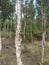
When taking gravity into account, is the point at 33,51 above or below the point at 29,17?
below

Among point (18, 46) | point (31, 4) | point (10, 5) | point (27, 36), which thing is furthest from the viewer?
point (27, 36)

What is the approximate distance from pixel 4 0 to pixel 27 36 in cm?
1354

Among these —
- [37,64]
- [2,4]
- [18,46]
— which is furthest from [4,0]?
[18,46]

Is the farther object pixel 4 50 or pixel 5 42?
pixel 5 42

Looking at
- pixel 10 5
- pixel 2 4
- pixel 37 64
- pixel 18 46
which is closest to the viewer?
pixel 18 46

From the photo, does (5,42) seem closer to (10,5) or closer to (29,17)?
(29,17)

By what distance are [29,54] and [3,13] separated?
5842 mm

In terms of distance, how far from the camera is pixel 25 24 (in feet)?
109

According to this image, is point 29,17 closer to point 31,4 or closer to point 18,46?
point 31,4

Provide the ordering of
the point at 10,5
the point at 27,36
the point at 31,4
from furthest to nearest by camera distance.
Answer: the point at 27,36 < the point at 31,4 < the point at 10,5

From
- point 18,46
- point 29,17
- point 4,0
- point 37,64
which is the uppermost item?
point 4,0

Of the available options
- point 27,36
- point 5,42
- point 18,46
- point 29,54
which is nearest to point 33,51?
point 29,54

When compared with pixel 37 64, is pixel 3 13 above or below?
above

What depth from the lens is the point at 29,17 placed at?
31.5 metres
